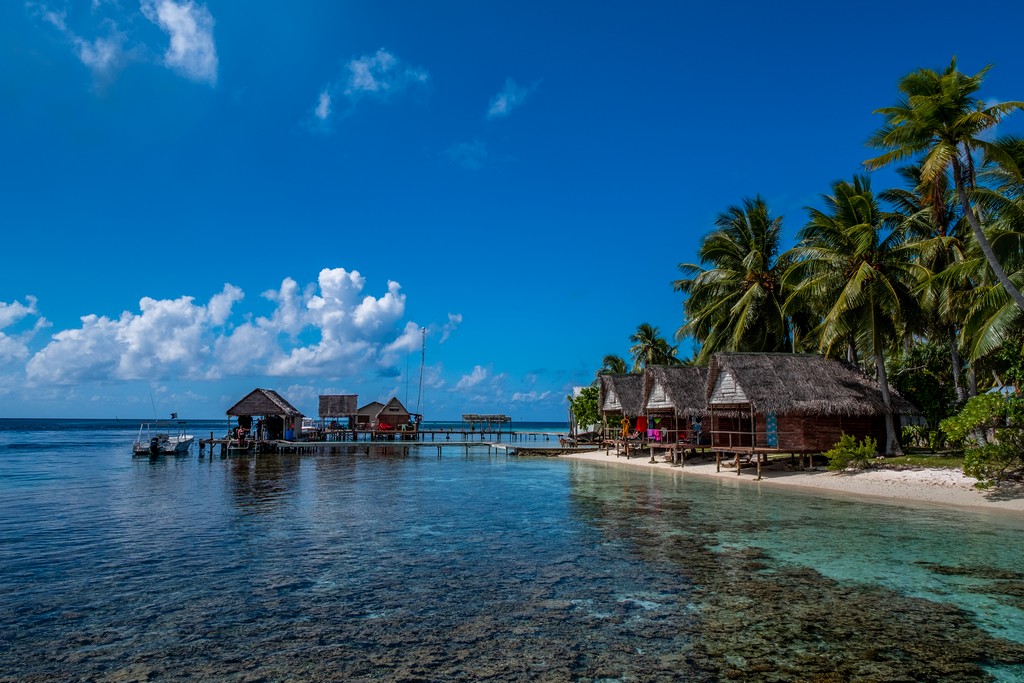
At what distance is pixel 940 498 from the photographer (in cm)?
1580

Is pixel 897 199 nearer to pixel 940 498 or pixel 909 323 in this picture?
pixel 909 323

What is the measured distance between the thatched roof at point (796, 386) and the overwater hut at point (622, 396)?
8.49m

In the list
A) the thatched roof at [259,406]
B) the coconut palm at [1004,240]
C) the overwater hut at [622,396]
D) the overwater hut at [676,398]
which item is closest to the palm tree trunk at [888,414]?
the coconut palm at [1004,240]

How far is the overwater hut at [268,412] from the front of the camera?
37.8 m

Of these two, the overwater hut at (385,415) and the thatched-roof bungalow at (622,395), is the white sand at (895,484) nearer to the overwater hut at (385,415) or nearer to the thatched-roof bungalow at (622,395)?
the thatched-roof bungalow at (622,395)

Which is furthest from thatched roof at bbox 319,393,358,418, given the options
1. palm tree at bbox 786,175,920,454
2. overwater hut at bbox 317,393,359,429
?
palm tree at bbox 786,175,920,454

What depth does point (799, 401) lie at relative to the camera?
21.7 m

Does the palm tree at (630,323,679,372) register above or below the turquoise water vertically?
above

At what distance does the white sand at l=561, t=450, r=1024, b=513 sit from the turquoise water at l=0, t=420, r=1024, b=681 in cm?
149

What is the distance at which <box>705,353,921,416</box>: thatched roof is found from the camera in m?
21.5

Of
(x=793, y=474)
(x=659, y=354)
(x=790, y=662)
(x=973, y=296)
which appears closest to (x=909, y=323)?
(x=973, y=296)

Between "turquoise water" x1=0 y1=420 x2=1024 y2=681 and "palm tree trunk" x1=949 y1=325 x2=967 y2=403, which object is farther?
"palm tree trunk" x1=949 y1=325 x2=967 y2=403

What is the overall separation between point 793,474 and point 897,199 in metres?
12.6

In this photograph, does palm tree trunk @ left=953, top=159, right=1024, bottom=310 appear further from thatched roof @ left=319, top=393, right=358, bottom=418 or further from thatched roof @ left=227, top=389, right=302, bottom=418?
thatched roof @ left=319, top=393, right=358, bottom=418
